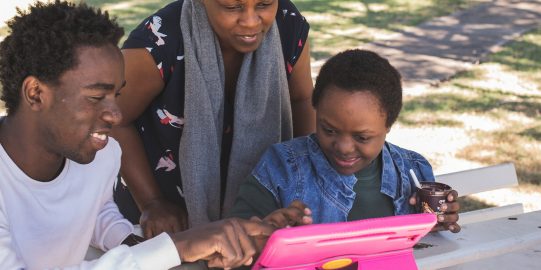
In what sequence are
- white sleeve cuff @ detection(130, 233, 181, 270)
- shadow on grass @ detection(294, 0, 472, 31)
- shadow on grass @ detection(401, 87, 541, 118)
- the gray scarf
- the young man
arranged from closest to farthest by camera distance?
1. white sleeve cuff @ detection(130, 233, 181, 270)
2. the young man
3. the gray scarf
4. shadow on grass @ detection(401, 87, 541, 118)
5. shadow on grass @ detection(294, 0, 472, 31)

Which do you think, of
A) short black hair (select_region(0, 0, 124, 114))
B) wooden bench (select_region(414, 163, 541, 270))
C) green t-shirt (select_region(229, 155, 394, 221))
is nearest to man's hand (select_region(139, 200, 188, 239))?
green t-shirt (select_region(229, 155, 394, 221))

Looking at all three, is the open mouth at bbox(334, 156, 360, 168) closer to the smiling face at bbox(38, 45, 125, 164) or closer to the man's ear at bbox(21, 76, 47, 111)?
the smiling face at bbox(38, 45, 125, 164)

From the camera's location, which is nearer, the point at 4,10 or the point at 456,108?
the point at 456,108

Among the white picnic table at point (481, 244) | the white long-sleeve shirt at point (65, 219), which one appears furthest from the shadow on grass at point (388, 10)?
the white long-sleeve shirt at point (65, 219)

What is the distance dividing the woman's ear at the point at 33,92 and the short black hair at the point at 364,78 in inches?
32.1

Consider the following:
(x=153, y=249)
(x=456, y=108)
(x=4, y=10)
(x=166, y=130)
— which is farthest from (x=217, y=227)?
(x=4, y=10)

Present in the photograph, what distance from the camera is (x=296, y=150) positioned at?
7.44 feet

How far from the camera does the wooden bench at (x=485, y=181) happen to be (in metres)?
2.79

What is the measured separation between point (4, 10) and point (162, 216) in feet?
22.8

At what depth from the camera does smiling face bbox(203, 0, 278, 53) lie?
220 cm

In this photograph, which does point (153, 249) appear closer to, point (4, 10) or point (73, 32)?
point (73, 32)

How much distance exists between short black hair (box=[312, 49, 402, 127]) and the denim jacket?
Answer: 16cm

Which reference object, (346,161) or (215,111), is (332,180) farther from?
(215,111)

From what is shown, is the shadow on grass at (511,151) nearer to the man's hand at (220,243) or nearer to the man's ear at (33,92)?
the man's hand at (220,243)
